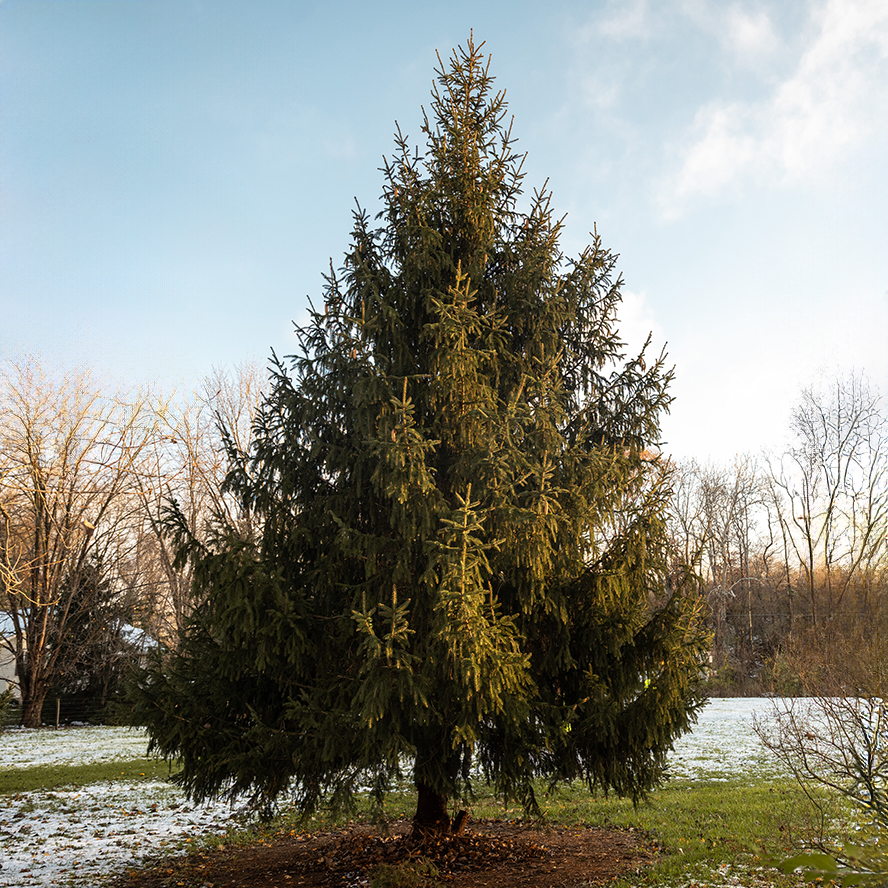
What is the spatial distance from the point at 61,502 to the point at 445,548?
2319 cm

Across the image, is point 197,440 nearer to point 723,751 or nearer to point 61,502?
point 61,502

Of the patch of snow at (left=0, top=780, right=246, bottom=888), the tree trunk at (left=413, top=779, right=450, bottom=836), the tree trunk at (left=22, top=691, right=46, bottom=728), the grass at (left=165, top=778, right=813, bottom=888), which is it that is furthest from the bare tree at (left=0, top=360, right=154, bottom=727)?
the tree trunk at (left=413, top=779, right=450, bottom=836)

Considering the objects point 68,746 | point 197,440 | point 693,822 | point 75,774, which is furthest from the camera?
point 197,440

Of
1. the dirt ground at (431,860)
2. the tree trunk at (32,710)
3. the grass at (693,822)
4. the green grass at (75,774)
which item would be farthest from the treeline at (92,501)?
the dirt ground at (431,860)

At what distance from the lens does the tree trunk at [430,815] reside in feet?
21.8

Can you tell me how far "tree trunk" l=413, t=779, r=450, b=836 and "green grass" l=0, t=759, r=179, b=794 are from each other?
6.46m

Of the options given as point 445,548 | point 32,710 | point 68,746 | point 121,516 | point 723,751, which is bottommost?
point 723,751

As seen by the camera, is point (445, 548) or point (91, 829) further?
point (91, 829)

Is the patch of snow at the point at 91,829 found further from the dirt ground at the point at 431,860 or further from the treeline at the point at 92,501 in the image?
the treeline at the point at 92,501

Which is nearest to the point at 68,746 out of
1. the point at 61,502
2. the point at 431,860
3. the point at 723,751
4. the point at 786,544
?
the point at 61,502

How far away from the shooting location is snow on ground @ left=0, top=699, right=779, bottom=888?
22.9 ft

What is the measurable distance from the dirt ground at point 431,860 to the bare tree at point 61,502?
58.5 ft

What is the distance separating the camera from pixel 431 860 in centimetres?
616

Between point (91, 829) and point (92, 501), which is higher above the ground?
point (92, 501)
